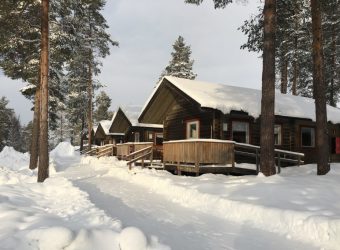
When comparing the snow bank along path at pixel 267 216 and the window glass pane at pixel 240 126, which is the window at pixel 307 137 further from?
the snow bank along path at pixel 267 216

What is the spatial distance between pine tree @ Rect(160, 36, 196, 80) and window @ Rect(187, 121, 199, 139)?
3026 cm

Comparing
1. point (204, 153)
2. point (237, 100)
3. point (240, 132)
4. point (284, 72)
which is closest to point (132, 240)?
point (204, 153)

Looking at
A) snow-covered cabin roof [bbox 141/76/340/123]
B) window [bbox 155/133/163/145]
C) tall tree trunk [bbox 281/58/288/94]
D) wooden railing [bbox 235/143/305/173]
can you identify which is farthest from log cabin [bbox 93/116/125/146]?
wooden railing [bbox 235/143/305/173]

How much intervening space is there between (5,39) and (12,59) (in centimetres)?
407

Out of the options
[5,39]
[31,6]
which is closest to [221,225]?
[5,39]

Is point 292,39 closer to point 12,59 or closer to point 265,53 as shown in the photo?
point 265,53

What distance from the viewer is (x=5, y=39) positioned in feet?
56.0

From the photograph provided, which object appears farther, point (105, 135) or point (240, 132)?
point (105, 135)

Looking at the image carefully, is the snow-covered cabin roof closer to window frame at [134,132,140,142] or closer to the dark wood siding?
window frame at [134,132,140,142]

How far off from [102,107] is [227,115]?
5120 cm

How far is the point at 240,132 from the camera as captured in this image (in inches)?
726

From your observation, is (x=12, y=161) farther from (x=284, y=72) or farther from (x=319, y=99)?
(x=284, y=72)

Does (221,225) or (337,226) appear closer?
(337,226)

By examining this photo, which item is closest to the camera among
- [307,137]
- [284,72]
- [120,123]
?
[307,137]
